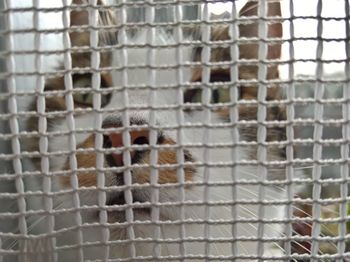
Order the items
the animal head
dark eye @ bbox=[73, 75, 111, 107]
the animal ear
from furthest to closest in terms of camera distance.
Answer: dark eye @ bbox=[73, 75, 111, 107], the animal ear, the animal head

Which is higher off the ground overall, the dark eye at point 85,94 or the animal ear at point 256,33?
the animal ear at point 256,33

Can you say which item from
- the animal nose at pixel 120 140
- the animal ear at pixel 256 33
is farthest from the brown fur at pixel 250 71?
the animal nose at pixel 120 140

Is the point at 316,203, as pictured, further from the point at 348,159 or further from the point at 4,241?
the point at 4,241

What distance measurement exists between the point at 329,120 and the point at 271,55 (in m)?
0.22

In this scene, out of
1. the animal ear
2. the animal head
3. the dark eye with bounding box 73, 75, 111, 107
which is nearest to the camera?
the animal head

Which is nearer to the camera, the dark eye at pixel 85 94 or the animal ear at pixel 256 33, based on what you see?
the animal ear at pixel 256 33

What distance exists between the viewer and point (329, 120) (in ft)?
1.80

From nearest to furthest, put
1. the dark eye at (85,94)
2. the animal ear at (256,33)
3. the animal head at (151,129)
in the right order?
the animal head at (151,129), the animal ear at (256,33), the dark eye at (85,94)

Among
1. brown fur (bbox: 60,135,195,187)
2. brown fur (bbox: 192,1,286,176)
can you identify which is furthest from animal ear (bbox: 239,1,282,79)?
brown fur (bbox: 60,135,195,187)

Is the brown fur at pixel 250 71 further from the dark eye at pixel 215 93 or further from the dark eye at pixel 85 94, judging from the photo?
the dark eye at pixel 85 94

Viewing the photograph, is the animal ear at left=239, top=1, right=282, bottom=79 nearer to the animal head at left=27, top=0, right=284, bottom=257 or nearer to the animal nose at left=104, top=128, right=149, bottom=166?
the animal head at left=27, top=0, right=284, bottom=257

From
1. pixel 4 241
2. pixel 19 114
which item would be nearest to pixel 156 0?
pixel 19 114

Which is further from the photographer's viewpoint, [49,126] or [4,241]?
[49,126]

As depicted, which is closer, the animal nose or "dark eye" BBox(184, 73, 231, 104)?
the animal nose
